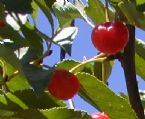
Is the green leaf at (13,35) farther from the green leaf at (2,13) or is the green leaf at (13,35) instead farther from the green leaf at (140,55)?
the green leaf at (140,55)

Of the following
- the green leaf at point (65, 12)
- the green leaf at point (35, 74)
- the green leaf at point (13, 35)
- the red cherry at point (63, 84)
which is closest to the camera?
the green leaf at point (35, 74)

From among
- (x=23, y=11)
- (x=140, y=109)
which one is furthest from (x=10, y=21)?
(x=140, y=109)

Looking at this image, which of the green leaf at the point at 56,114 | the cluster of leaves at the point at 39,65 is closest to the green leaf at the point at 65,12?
the cluster of leaves at the point at 39,65

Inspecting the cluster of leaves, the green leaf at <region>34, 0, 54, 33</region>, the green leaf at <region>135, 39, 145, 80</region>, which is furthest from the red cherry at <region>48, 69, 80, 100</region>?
the green leaf at <region>135, 39, 145, 80</region>

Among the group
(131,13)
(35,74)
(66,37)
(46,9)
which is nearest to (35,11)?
(46,9)

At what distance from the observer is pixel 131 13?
141 cm

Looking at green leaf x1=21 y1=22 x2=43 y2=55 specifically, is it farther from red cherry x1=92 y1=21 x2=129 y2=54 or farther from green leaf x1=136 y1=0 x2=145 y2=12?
green leaf x1=136 y1=0 x2=145 y2=12

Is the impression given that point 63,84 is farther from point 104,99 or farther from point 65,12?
point 65,12

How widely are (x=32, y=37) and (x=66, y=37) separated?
9 centimetres

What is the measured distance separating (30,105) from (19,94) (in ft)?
0.14

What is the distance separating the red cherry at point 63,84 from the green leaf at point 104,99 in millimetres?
72

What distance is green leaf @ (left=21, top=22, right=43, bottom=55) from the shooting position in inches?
56.0

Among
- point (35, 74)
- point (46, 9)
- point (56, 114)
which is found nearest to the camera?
point (35, 74)

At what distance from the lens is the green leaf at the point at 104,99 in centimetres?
136
